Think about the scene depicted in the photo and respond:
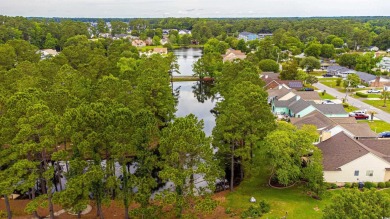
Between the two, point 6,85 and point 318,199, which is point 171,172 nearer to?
point 318,199

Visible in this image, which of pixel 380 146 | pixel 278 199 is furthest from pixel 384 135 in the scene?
pixel 278 199

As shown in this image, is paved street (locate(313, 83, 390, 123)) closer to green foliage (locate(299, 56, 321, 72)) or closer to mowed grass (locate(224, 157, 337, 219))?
green foliage (locate(299, 56, 321, 72))

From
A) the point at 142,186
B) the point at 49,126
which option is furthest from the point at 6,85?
the point at 142,186

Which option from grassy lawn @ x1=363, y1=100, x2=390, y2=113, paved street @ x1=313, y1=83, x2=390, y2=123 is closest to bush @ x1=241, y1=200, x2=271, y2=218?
paved street @ x1=313, y1=83, x2=390, y2=123

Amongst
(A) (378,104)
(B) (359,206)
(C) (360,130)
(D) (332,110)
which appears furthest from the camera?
(A) (378,104)

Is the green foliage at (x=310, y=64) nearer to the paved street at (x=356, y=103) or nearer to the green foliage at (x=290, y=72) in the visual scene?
the paved street at (x=356, y=103)

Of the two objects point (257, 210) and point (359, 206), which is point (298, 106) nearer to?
point (257, 210)

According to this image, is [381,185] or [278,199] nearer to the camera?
[278,199]
